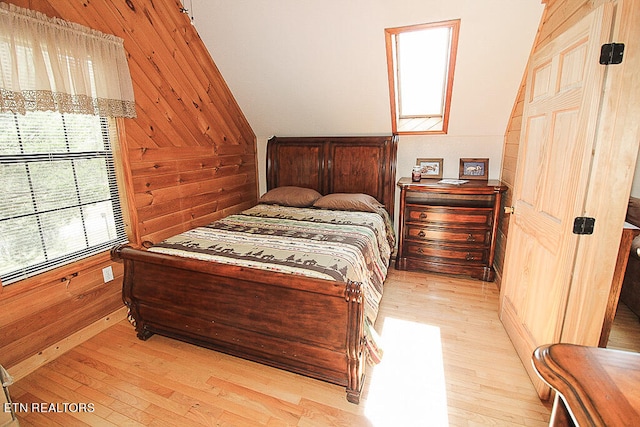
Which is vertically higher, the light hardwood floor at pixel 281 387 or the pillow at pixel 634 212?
the pillow at pixel 634 212

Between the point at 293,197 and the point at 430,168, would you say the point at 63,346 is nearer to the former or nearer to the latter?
the point at 293,197

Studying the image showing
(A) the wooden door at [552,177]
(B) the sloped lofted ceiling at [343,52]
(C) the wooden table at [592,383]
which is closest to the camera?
(C) the wooden table at [592,383]

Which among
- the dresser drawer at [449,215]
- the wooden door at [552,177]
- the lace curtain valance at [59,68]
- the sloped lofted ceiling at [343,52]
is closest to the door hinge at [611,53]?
the wooden door at [552,177]

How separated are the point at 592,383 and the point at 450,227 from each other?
251cm

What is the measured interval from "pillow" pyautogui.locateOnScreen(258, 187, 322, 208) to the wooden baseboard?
1.78m

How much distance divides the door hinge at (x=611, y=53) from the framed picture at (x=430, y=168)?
2219 mm

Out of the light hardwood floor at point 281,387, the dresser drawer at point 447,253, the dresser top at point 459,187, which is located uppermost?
the dresser top at point 459,187

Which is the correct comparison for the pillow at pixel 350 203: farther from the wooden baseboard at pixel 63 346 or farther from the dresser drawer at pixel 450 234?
the wooden baseboard at pixel 63 346

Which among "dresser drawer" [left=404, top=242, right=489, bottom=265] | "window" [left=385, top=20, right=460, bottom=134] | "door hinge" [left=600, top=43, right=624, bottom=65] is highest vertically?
"window" [left=385, top=20, right=460, bottom=134]

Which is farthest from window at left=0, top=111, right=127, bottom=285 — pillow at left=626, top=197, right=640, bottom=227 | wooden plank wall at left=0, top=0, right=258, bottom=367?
pillow at left=626, top=197, right=640, bottom=227

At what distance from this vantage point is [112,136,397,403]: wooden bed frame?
1670 mm

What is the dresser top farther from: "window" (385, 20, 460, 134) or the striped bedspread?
"window" (385, 20, 460, 134)

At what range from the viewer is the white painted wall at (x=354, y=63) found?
2.38 m

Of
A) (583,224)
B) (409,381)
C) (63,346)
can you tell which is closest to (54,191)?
(63,346)
